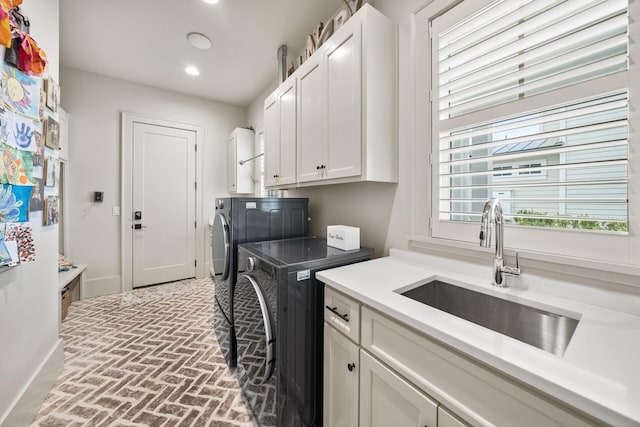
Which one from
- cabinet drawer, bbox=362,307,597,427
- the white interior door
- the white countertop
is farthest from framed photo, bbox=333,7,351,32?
the white interior door

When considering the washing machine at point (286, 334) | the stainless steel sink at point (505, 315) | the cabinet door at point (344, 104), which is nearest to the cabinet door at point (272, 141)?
the cabinet door at point (344, 104)

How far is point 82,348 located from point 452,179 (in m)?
3.15

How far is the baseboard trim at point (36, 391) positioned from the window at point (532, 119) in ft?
7.82

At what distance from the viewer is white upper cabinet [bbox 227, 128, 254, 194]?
3.81m

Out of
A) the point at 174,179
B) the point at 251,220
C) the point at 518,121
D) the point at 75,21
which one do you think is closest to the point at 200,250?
the point at 174,179

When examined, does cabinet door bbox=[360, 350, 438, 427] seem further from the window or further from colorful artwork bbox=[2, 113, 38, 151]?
colorful artwork bbox=[2, 113, 38, 151]

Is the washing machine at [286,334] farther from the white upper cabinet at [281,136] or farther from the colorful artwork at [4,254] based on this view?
the colorful artwork at [4,254]

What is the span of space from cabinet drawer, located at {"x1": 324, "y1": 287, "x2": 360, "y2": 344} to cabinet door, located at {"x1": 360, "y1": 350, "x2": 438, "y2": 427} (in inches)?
3.7

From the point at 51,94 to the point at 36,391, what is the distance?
1873mm

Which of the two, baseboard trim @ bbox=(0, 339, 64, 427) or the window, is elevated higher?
the window

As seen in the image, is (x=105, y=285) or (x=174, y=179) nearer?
(x=105, y=285)

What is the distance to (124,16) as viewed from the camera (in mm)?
2264

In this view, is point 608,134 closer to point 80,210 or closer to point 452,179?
point 452,179

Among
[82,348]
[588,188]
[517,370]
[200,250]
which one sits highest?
[588,188]
